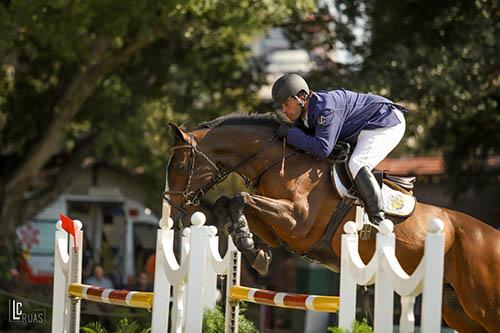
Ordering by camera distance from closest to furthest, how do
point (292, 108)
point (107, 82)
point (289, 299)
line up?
point (289, 299)
point (292, 108)
point (107, 82)

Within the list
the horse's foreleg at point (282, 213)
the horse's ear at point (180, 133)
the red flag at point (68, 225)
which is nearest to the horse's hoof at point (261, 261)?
the horse's foreleg at point (282, 213)

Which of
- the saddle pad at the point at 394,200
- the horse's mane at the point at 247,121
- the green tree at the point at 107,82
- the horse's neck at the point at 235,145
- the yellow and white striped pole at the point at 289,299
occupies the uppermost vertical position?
the green tree at the point at 107,82

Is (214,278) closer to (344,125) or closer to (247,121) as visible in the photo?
(247,121)

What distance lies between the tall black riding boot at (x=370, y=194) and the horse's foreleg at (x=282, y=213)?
0.42m

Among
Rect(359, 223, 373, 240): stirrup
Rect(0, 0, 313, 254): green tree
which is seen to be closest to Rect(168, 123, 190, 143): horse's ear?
Rect(359, 223, 373, 240): stirrup

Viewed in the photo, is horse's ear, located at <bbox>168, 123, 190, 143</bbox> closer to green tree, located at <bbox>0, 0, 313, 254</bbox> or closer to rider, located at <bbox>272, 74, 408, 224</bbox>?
rider, located at <bbox>272, 74, 408, 224</bbox>

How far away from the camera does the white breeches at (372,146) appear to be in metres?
7.26

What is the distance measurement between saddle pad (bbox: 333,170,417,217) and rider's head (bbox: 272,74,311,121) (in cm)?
55

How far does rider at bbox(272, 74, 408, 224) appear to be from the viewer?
7.09m

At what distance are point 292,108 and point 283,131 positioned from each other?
0.77 ft

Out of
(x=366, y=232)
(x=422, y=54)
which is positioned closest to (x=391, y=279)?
(x=366, y=232)

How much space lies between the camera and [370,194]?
714 cm

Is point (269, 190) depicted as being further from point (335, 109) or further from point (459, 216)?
point (459, 216)

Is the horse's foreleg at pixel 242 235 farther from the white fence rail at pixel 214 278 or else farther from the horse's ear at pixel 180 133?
the horse's ear at pixel 180 133
